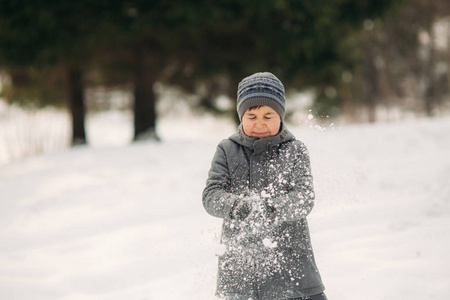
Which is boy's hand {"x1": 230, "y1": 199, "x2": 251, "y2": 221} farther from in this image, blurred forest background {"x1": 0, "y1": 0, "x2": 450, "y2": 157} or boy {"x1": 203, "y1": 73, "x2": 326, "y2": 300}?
blurred forest background {"x1": 0, "y1": 0, "x2": 450, "y2": 157}

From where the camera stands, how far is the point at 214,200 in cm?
163

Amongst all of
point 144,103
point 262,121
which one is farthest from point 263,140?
point 144,103

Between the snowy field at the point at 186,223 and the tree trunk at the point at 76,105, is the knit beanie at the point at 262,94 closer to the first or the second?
the snowy field at the point at 186,223

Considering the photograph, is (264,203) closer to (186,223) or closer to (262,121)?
(262,121)

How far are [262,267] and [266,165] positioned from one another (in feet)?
1.35

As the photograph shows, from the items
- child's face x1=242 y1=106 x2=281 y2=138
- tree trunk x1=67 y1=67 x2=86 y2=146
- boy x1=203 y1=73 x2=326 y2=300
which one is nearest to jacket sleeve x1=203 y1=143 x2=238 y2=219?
boy x1=203 y1=73 x2=326 y2=300

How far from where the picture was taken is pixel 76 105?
8117 mm

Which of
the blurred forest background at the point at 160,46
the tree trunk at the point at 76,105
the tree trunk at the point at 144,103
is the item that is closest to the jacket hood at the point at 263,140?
the blurred forest background at the point at 160,46

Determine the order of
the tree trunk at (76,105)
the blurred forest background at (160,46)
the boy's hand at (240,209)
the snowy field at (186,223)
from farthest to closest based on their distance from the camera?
Answer: the tree trunk at (76,105), the blurred forest background at (160,46), the snowy field at (186,223), the boy's hand at (240,209)

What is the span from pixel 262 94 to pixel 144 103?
658 centimetres

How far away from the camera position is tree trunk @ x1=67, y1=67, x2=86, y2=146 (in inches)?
318

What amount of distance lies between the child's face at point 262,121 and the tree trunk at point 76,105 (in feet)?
23.3

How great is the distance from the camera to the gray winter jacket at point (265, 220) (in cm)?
161

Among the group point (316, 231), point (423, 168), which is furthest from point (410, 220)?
point (423, 168)
